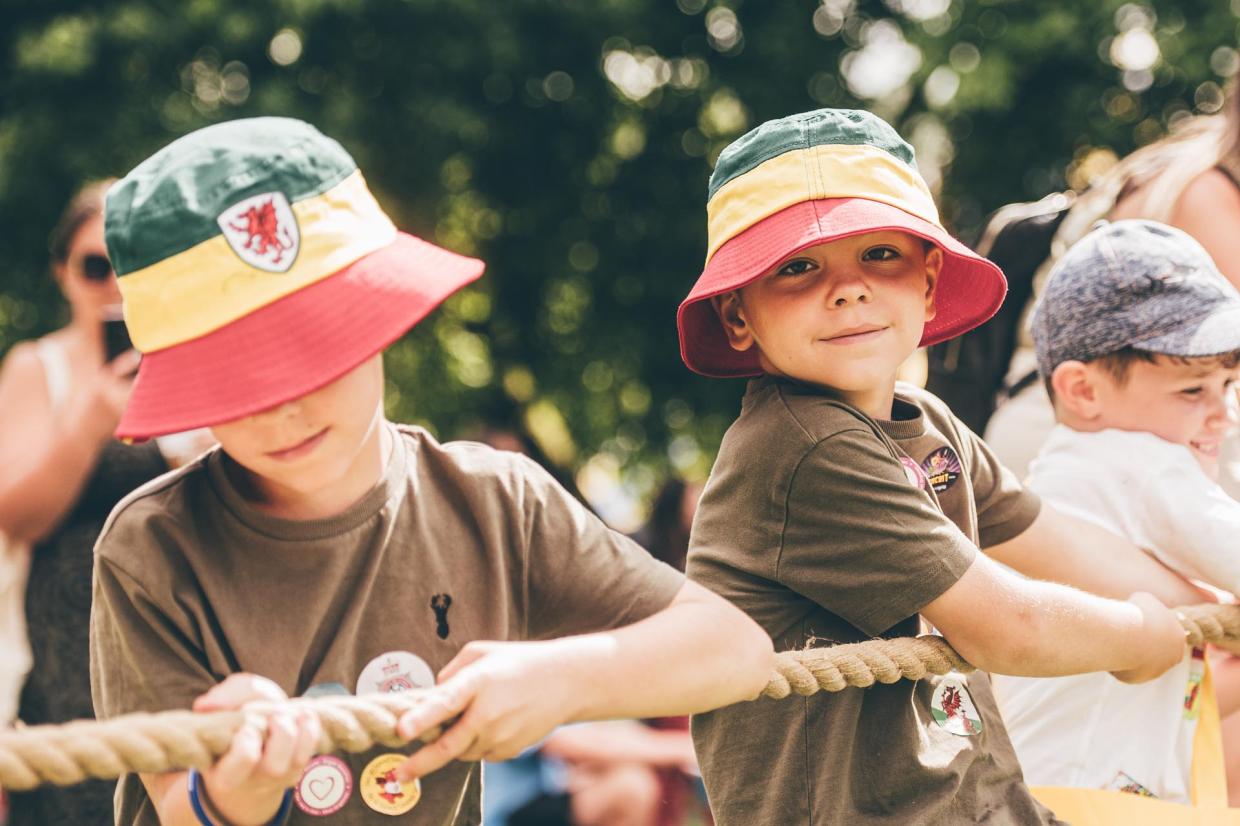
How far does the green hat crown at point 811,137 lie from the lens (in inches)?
82.5

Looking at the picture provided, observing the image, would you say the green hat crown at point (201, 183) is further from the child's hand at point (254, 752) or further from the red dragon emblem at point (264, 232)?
the child's hand at point (254, 752)

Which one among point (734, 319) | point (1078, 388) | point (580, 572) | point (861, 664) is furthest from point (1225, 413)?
point (580, 572)

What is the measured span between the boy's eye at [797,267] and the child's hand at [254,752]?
3.25 ft

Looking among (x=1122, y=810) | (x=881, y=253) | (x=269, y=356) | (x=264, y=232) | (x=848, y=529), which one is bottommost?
(x=1122, y=810)

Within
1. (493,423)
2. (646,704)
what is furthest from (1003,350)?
(493,423)

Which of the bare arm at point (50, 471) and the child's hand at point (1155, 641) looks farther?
the bare arm at point (50, 471)

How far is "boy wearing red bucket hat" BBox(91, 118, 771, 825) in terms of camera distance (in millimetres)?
1567

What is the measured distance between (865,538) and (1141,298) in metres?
0.91

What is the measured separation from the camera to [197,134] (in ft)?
5.53

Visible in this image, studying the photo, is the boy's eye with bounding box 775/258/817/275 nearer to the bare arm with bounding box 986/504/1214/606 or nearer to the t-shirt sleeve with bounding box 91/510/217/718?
the bare arm with bounding box 986/504/1214/606

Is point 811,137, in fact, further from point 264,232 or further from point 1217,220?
point 1217,220

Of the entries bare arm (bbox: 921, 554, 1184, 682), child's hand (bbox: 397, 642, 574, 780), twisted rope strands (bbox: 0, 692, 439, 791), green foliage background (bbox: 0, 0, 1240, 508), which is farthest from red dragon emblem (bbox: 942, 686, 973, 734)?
green foliage background (bbox: 0, 0, 1240, 508)

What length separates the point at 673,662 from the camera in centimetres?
171

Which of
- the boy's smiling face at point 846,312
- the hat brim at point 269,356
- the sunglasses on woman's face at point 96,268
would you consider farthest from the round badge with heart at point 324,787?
the sunglasses on woman's face at point 96,268
